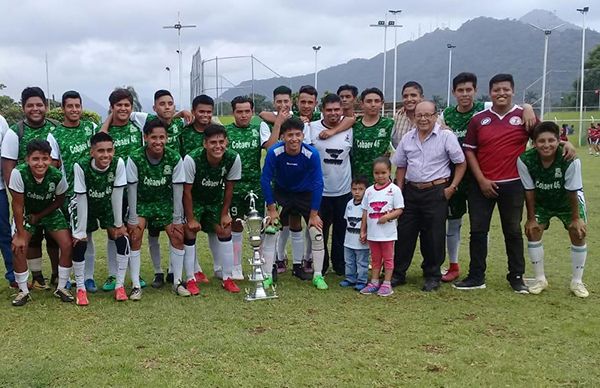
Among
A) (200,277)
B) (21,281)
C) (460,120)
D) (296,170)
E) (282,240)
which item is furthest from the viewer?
(282,240)

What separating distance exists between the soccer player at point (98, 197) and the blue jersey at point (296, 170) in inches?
57.1

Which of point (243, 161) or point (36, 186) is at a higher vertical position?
point (243, 161)

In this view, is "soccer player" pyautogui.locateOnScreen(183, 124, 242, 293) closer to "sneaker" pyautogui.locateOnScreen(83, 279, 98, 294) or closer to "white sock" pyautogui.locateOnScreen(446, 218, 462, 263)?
"sneaker" pyautogui.locateOnScreen(83, 279, 98, 294)

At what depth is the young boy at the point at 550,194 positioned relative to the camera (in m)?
5.34

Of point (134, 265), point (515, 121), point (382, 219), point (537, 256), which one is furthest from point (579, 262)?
point (134, 265)

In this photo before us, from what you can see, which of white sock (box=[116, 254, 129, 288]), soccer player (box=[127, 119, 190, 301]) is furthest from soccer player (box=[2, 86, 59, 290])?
soccer player (box=[127, 119, 190, 301])

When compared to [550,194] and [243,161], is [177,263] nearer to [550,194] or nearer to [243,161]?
[243,161]

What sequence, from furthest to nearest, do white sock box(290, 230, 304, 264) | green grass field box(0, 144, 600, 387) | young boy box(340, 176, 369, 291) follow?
1. white sock box(290, 230, 304, 264)
2. young boy box(340, 176, 369, 291)
3. green grass field box(0, 144, 600, 387)

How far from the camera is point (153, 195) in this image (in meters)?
5.52

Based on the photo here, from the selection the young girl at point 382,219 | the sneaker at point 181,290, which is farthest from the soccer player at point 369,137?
the sneaker at point 181,290

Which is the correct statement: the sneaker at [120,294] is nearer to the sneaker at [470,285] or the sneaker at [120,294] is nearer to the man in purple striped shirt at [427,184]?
the man in purple striped shirt at [427,184]

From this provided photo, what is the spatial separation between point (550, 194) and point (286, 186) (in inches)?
105

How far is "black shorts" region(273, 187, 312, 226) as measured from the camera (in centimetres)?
605

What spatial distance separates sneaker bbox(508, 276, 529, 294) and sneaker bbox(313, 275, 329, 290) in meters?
1.90
